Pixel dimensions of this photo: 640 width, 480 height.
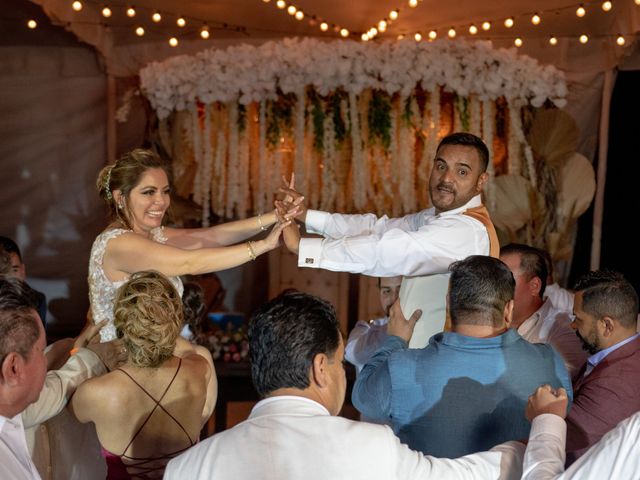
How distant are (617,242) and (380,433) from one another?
5.64m

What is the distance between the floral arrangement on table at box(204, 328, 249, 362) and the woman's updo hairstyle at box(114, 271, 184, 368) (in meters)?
3.29

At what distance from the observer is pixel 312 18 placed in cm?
741

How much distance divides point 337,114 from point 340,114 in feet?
0.07

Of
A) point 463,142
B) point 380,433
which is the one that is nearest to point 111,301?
point 463,142

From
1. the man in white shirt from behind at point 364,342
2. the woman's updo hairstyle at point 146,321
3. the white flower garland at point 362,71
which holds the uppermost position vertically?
the white flower garland at point 362,71

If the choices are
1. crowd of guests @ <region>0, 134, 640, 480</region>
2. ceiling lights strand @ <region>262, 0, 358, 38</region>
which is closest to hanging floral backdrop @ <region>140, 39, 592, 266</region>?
ceiling lights strand @ <region>262, 0, 358, 38</region>

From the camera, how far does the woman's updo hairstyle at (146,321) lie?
2928 mm

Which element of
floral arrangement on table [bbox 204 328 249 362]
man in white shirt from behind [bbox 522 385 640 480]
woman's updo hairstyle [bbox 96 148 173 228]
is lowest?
floral arrangement on table [bbox 204 328 249 362]

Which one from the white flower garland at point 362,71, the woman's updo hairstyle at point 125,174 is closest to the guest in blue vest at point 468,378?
the woman's updo hairstyle at point 125,174

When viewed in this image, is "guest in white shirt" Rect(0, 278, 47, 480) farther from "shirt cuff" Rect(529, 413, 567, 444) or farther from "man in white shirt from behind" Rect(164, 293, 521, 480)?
"shirt cuff" Rect(529, 413, 567, 444)

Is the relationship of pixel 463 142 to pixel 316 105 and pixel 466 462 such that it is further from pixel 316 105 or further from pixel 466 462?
pixel 316 105

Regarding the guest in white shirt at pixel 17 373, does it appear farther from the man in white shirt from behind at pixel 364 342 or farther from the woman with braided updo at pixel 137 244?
the man in white shirt from behind at pixel 364 342

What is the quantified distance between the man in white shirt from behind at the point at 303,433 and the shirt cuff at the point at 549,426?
0.11 metres

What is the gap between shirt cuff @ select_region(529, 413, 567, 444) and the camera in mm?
2283
